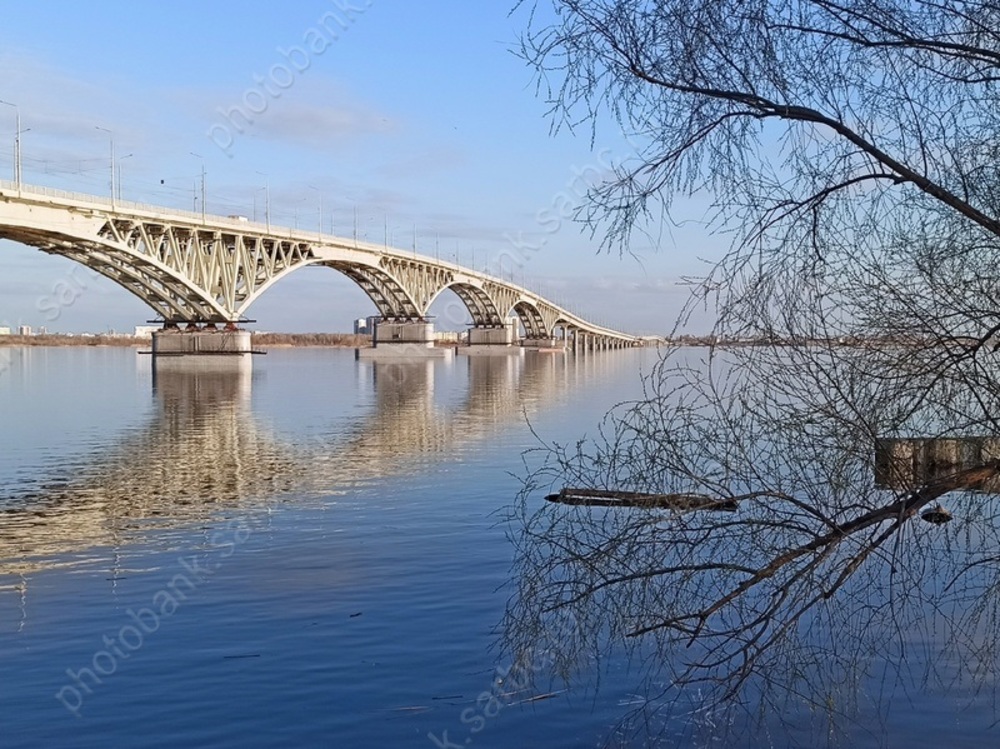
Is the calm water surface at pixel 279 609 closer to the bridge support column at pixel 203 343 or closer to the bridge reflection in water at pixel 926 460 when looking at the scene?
the bridge reflection in water at pixel 926 460

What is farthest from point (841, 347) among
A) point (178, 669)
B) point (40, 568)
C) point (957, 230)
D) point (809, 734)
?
point (40, 568)

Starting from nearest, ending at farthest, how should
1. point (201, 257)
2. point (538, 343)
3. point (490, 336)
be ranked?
point (201, 257) < point (490, 336) < point (538, 343)

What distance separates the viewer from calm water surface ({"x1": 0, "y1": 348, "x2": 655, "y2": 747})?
8.48 meters

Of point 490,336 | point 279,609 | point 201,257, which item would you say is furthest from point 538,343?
point 279,609

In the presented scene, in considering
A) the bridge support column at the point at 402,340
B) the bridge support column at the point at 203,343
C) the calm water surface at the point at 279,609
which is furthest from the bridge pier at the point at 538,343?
the calm water surface at the point at 279,609

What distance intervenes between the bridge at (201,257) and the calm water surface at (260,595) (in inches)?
1414

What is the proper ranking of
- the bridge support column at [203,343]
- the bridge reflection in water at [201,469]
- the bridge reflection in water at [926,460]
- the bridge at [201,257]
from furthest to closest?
the bridge support column at [203,343], the bridge at [201,257], the bridge reflection in water at [201,469], the bridge reflection in water at [926,460]

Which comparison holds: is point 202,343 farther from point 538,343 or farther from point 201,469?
point 538,343

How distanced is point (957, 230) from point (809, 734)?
4.26 metres

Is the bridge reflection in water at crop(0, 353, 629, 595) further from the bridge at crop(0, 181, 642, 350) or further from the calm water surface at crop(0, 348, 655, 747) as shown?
the bridge at crop(0, 181, 642, 350)

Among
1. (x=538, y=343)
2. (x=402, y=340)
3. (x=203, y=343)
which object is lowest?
(x=203, y=343)

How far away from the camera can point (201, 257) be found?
252 feet

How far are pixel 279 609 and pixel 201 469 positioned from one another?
13.7m

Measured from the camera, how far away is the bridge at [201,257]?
60.5 metres
